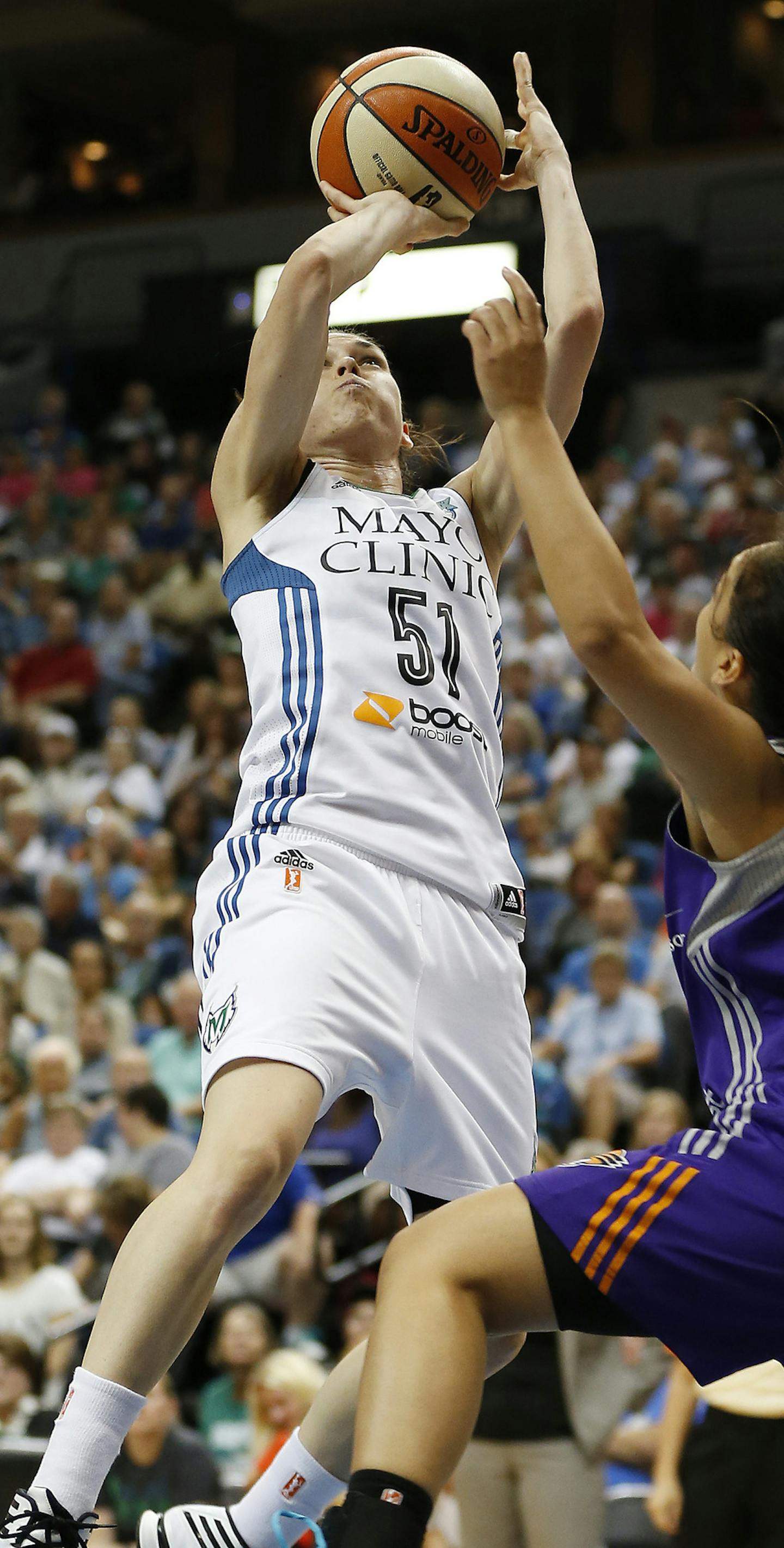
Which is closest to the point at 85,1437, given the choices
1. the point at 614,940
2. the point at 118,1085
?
the point at 118,1085

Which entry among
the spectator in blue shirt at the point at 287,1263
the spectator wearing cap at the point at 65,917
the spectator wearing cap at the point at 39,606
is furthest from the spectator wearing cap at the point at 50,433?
the spectator in blue shirt at the point at 287,1263

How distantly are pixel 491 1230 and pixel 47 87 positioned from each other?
853 inches

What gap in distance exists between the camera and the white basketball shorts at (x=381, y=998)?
10.6ft

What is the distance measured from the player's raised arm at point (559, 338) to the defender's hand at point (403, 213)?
0.75ft

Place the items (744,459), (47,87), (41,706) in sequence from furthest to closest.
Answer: (47,87)
(41,706)
(744,459)

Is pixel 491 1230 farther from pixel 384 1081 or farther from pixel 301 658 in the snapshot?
pixel 301 658

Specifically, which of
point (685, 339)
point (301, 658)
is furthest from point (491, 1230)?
point (685, 339)

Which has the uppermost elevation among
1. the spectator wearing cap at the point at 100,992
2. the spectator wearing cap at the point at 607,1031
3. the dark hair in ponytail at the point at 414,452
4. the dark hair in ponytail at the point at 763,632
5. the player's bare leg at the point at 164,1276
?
the dark hair in ponytail at the point at 414,452

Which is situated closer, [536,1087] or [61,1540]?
[61,1540]

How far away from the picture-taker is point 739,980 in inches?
114

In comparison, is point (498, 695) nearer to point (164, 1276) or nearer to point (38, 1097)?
point (164, 1276)

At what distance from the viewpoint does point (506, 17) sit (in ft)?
63.9

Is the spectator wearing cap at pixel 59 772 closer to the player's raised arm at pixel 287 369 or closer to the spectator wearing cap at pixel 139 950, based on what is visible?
the spectator wearing cap at pixel 139 950

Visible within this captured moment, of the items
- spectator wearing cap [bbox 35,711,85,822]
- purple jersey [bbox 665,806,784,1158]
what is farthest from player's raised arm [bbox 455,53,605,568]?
spectator wearing cap [bbox 35,711,85,822]
